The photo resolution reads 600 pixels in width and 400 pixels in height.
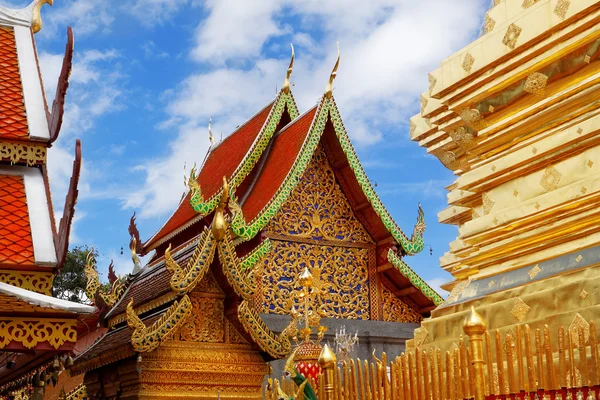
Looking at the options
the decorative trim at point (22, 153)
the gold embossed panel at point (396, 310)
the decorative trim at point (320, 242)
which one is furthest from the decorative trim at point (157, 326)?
the gold embossed panel at point (396, 310)

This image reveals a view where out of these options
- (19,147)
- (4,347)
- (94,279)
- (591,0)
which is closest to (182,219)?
(94,279)

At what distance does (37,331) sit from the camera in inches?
193

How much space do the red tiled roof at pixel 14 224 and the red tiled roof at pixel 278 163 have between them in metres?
6.44

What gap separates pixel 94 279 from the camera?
8.83 m

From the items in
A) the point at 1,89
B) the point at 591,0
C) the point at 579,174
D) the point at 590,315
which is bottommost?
the point at 590,315

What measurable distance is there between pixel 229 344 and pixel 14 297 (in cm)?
267

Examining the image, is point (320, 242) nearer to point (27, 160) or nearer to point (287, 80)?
point (287, 80)

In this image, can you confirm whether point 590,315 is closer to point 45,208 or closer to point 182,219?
point 45,208

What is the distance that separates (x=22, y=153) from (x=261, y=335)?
92.4 inches

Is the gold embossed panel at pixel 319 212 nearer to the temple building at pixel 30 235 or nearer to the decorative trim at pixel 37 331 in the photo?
the temple building at pixel 30 235

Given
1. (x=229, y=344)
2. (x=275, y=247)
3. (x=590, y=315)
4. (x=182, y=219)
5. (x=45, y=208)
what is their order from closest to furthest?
(x=590, y=315), (x=45, y=208), (x=229, y=344), (x=275, y=247), (x=182, y=219)

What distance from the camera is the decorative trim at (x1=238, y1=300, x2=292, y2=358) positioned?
6.82 meters

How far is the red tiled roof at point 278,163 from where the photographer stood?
43.7 ft

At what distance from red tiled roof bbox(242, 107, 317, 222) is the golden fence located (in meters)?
8.26
